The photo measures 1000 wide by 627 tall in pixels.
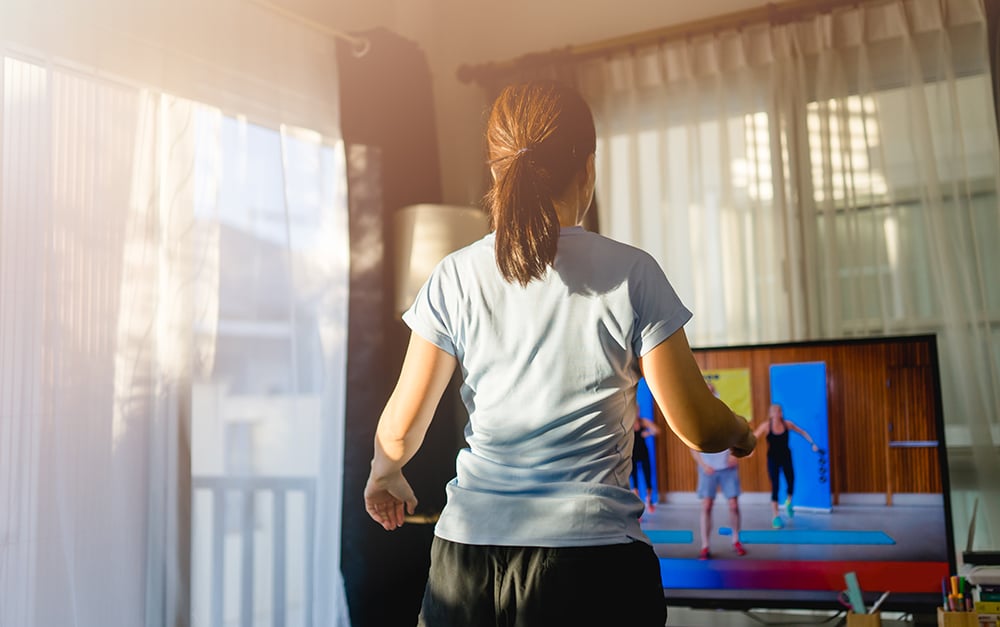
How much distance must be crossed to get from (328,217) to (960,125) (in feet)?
6.56

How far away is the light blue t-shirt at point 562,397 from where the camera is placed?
978mm

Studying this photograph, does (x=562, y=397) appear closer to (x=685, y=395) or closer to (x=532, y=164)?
(x=685, y=395)

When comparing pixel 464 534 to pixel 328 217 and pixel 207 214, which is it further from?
pixel 328 217

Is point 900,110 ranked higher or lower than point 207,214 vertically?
higher

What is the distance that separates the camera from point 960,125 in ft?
8.47

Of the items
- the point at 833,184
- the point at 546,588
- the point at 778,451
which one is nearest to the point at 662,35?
the point at 833,184

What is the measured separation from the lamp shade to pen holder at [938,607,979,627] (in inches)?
67.2

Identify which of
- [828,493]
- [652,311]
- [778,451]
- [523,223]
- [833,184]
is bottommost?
[828,493]

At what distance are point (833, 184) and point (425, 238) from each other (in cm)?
133

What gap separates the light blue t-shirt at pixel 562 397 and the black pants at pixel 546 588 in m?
0.02

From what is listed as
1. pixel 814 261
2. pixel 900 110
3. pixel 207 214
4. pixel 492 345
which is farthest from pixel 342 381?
pixel 900 110

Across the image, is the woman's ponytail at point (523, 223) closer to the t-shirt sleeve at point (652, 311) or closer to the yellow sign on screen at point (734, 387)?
the t-shirt sleeve at point (652, 311)

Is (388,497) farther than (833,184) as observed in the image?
No

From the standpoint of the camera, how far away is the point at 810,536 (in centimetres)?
229
